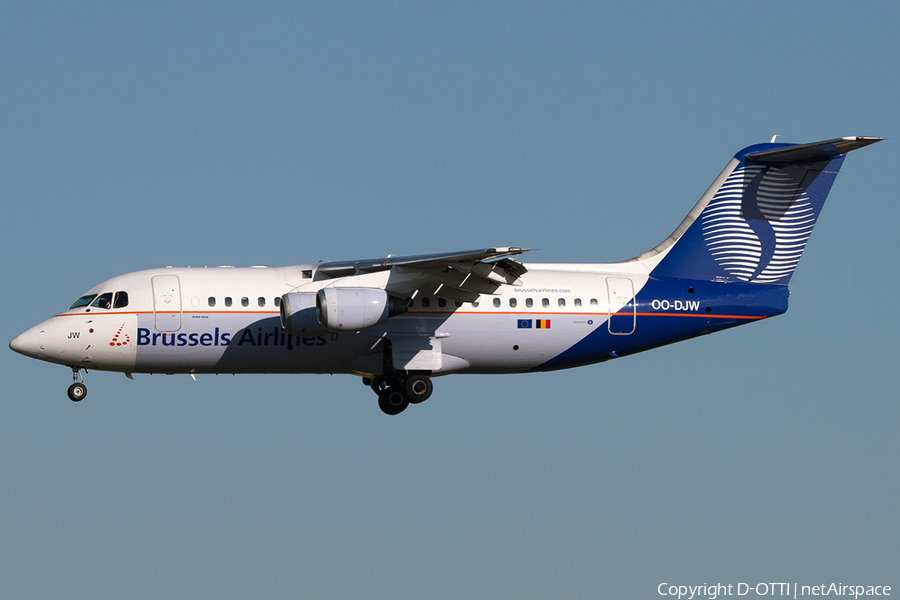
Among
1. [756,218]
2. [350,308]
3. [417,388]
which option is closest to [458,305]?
[417,388]

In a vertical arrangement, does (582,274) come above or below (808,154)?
below

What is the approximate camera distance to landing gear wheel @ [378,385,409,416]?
22.3 meters

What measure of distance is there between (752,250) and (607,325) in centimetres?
328

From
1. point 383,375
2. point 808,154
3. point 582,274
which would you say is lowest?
point 383,375

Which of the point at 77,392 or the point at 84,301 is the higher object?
the point at 84,301

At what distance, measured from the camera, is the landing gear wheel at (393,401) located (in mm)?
22312

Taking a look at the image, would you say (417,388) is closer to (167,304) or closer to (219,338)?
(219,338)

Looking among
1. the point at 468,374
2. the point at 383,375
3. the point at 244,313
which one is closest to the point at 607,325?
the point at 468,374

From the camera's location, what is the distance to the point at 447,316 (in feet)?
71.7

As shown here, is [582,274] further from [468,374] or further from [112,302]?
[112,302]

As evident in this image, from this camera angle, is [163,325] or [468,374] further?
[468,374]

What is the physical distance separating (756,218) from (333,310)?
8.46 meters

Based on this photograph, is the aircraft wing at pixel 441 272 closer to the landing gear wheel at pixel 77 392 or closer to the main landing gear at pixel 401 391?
the main landing gear at pixel 401 391

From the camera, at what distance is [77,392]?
2159 centimetres
